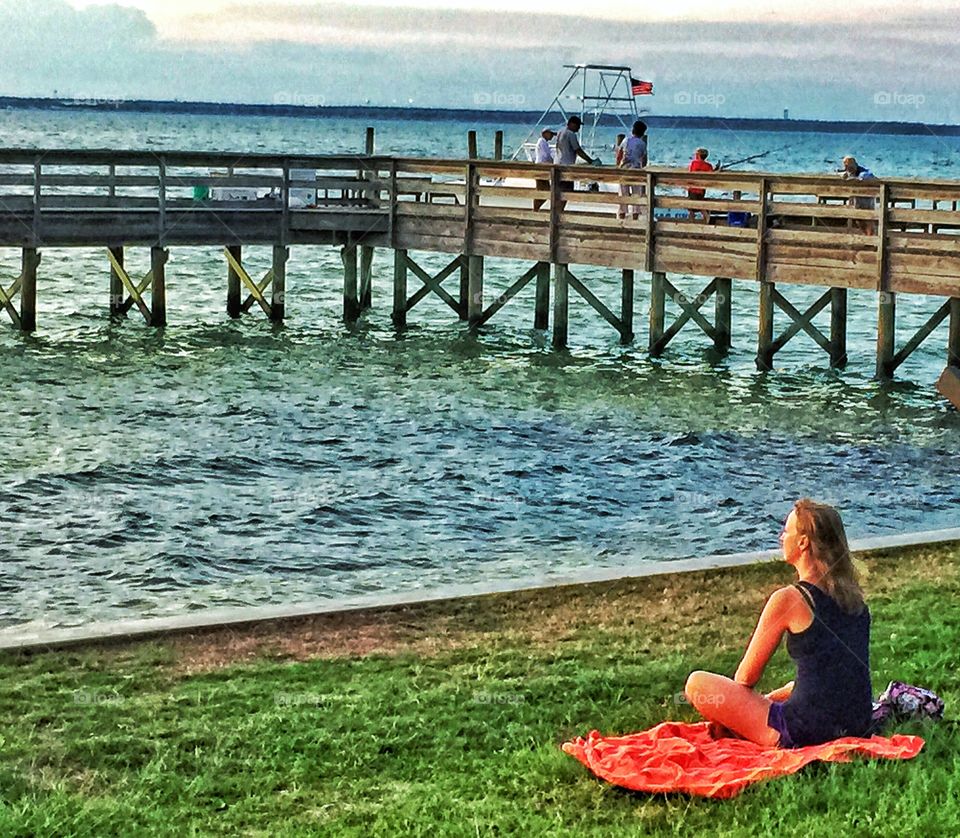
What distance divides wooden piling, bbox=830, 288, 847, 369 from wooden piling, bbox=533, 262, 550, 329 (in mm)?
5400

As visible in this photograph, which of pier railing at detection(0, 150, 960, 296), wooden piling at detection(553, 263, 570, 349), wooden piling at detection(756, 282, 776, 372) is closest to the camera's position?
pier railing at detection(0, 150, 960, 296)

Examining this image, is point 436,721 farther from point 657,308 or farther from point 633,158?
point 633,158

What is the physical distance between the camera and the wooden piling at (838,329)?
27375 millimetres

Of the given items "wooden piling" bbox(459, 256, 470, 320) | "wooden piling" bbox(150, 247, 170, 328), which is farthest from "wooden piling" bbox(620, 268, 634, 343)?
"wooden piling" bbox(150, 247, 170, 328)

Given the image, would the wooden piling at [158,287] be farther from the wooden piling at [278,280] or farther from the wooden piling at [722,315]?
the wooden piling at [722,315]

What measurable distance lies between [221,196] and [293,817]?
82.8 ft

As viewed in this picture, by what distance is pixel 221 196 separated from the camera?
31.2m

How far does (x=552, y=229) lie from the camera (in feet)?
92.4

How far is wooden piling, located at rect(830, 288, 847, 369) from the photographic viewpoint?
2738 centimetres

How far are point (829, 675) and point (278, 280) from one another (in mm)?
25695

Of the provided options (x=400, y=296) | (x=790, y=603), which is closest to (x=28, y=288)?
(x=400, y=296)

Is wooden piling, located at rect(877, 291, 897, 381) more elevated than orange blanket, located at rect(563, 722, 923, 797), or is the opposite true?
wooden piling, located at rect(877, 291, 897, 381)

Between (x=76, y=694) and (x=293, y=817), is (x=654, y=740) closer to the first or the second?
(x=293, y=817)

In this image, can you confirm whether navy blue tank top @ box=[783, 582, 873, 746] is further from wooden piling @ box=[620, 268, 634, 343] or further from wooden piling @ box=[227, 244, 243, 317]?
wooden piling @ box=[227, 244, 243, 317]
